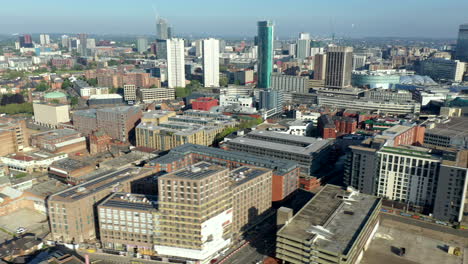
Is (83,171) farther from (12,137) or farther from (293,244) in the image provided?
(293,244)

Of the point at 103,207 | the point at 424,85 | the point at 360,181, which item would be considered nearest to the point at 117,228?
the point at 103,207

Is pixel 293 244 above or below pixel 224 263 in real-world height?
above

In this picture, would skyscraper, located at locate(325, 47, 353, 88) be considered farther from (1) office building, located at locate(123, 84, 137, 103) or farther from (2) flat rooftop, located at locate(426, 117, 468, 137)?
(1) office building, located at locate(123, 84, 137, 103)

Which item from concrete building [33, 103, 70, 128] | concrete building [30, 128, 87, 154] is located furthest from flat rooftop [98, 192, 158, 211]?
concrete building [33, 103, 70, 128]

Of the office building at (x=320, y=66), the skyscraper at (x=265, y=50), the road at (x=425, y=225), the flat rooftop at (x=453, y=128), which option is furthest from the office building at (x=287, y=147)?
the office building at (x=320, y=66)

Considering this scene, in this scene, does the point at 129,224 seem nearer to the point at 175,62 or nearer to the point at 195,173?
the point at 195,173

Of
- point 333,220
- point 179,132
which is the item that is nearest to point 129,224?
point 333,220
